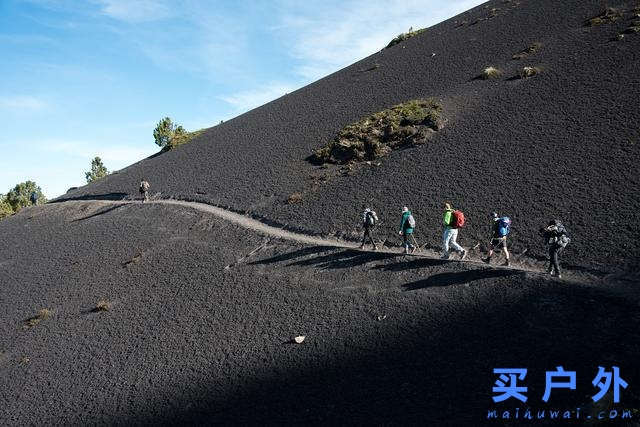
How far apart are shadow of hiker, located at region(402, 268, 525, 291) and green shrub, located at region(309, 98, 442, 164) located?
12.4 meters

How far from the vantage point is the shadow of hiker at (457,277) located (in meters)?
12.9

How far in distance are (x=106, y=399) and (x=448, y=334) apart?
9.95m

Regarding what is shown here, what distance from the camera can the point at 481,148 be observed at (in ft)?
71.0

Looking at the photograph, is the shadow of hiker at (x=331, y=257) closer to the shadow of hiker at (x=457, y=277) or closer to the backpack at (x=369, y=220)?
the backpack at (x=369, y=220)

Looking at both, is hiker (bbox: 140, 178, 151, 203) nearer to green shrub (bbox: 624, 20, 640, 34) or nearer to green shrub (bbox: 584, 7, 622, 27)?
green shrub (bbox: 624, 20, 640, 34)

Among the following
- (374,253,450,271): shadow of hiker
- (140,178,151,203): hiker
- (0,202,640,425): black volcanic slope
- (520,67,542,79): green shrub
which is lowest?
(0,202,640,425): black volcanic slope

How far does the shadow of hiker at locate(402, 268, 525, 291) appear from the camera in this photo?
1292 centimetres

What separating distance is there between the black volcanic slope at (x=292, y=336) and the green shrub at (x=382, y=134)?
30.4 feet

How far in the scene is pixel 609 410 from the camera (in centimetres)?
777

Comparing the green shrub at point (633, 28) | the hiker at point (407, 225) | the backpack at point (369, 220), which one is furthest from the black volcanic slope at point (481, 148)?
the backpack at point (369, 220)

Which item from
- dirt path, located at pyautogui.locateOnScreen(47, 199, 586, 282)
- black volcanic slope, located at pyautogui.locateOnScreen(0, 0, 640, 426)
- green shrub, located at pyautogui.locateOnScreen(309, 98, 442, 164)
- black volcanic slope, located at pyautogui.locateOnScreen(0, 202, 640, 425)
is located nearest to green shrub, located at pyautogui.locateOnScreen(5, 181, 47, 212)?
black volcanic slope, located at pyautogui.locateOnScreen(0, 0, 640, 426)

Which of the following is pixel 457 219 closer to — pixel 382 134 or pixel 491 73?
pixel 382 134

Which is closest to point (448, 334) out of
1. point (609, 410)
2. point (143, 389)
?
point (609, 410)

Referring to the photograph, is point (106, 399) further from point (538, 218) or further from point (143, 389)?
point (538, 218)
